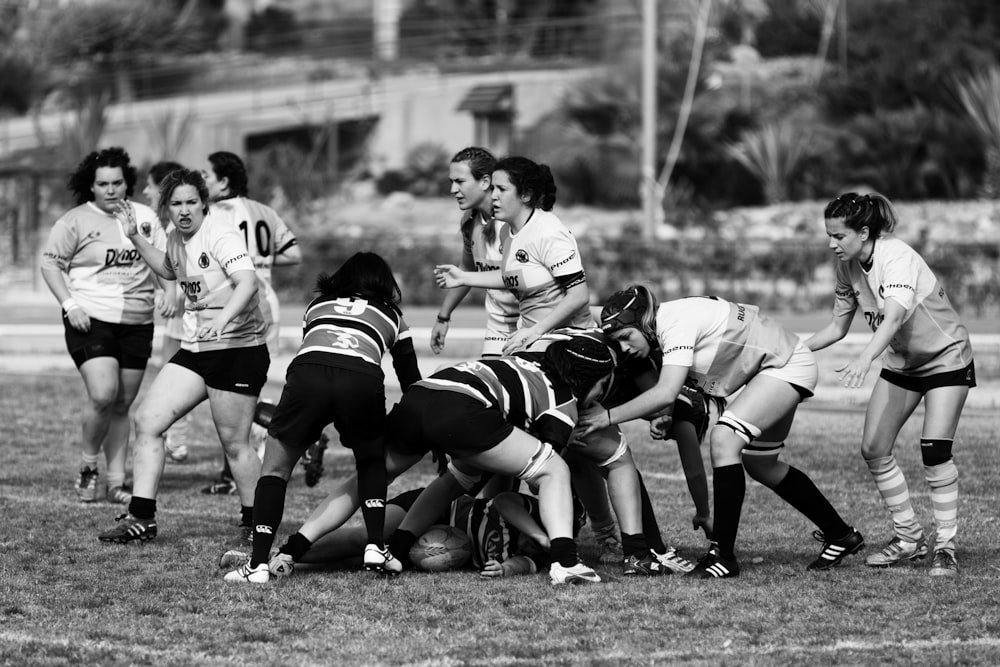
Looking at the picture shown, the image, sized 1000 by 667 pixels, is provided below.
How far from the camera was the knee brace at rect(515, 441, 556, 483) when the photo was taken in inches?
259

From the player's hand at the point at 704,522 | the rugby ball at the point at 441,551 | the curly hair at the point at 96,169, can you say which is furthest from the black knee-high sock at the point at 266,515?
the curly hair at the point at 96,169

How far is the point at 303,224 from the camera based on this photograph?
27016 millimetres

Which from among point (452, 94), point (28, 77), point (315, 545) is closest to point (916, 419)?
point (315, 545)

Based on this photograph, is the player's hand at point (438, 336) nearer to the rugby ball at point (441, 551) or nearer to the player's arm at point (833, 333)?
the rugby ball at point (441, 551)

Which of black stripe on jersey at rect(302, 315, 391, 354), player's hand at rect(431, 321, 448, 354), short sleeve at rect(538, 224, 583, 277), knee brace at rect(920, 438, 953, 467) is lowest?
knee brace at rect(920, 438, 953, 467)

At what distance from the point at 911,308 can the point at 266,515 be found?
3.19m

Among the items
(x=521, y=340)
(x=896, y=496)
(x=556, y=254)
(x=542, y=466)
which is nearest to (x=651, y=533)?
(x=542, y=466)

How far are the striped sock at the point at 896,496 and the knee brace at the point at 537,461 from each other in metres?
1.75

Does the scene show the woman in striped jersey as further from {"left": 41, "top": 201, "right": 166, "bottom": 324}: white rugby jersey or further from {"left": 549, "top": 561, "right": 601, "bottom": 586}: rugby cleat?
{"left": 41, "top": 201, "right": 166, "bottom": 324}: white rugby jersey

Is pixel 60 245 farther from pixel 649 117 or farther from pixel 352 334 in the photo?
pixel 649 117

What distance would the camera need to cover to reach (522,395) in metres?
6.60

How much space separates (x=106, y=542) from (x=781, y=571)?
11.3 feet

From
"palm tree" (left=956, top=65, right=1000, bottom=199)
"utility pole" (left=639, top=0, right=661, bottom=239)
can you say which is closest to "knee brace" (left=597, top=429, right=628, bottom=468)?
"utility pole" (left=639, top=0, right=661, bottom=239)

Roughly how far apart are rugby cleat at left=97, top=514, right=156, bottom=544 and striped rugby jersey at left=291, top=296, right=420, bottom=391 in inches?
56.8
